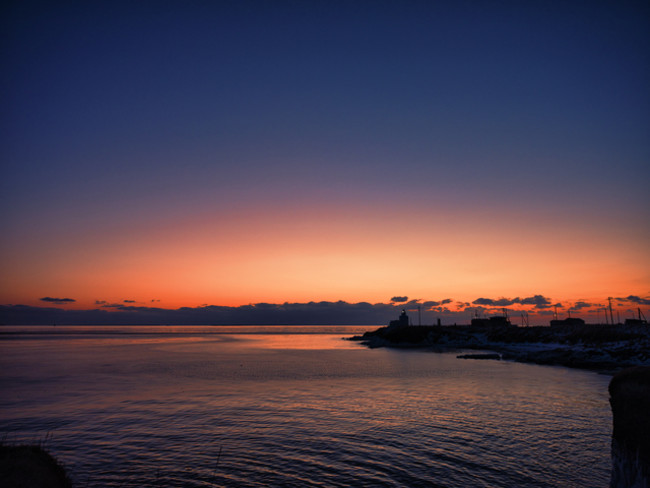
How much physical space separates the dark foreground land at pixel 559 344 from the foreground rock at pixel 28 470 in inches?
2449

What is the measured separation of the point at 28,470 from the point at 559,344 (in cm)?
10570

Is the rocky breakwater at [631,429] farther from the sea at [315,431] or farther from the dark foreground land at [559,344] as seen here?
the dark foreground land at [559,344]

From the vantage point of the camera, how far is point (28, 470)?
37.0 feet

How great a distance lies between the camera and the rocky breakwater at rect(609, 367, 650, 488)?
8891 mm

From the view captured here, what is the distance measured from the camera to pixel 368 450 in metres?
18.6

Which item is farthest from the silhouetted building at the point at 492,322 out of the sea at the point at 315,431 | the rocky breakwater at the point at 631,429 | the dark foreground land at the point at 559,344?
the rocky breakwater at the point at 631,429

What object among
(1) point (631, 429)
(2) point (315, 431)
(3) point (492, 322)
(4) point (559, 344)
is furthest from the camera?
(3) point (492, 322)

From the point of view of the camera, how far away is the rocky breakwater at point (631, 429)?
29.2ft

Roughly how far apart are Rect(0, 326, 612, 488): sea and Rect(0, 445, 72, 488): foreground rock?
8.65 ft

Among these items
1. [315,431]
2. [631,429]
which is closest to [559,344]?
[315,431]

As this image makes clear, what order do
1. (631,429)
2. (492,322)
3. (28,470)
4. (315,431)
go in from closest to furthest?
(631,429), (28,470), (315,431), (492,322)

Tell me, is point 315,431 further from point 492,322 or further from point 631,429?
point 492,322

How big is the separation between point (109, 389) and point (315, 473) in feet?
94.4

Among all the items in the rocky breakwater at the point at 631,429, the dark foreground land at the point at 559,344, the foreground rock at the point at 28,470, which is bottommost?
the dark foreground land at the point at 559,344
